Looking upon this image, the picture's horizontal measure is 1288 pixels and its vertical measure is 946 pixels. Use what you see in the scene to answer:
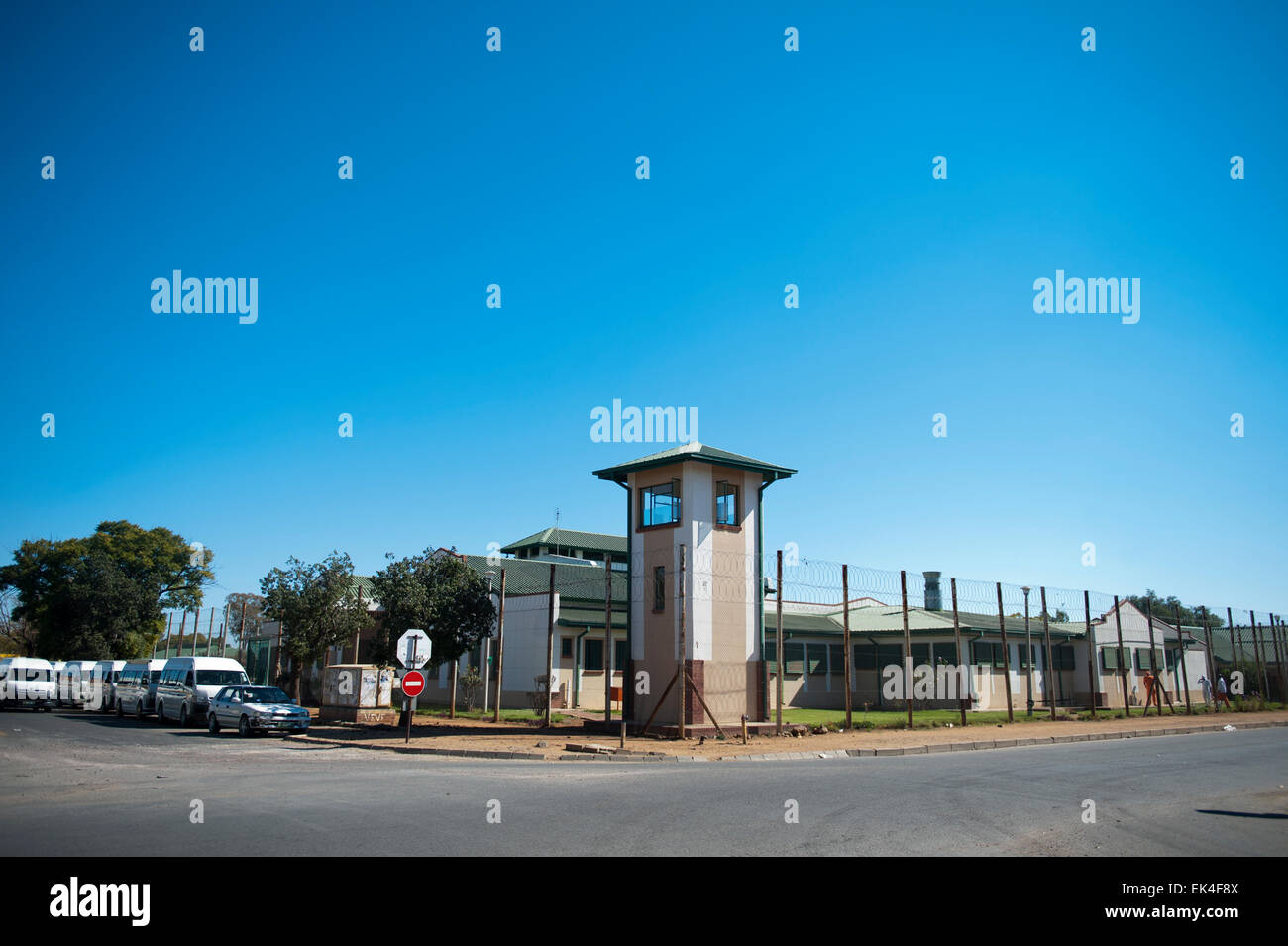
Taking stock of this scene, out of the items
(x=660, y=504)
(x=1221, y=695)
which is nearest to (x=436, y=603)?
(x=660, y=504)

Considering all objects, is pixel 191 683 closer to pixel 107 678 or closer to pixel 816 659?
pixel 107 678

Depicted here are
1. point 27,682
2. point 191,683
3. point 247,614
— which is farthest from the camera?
point 247,614

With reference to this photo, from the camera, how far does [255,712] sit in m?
25.5

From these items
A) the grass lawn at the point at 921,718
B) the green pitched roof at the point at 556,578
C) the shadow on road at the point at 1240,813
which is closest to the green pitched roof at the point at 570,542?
the green pitched roof at the point at 556,578

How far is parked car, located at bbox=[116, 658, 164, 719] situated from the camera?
1331 inches

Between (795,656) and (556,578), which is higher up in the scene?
(556,578)

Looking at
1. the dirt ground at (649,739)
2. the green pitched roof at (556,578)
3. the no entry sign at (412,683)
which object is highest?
the green pitched roof at (556,578)

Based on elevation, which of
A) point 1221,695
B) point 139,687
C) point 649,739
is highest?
point 139,687

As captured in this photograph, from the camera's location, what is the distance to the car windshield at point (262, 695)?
26312 millimetres

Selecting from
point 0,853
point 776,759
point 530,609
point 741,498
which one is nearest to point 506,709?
point 530,609

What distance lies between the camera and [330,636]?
1302 inches

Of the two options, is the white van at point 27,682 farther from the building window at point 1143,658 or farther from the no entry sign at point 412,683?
the building window at point 1143,658

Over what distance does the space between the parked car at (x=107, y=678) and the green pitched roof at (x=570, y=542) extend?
20.3m

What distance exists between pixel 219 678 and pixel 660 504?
17464 millimetres
